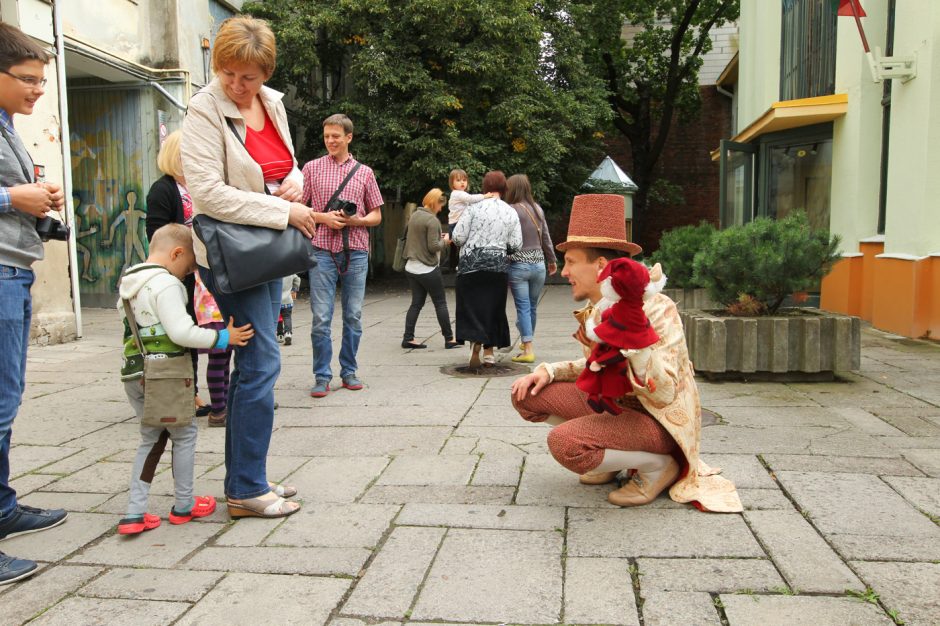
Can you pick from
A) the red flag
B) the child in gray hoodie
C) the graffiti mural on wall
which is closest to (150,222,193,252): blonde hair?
the child in gray hoodie

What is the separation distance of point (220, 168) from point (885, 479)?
3267mm

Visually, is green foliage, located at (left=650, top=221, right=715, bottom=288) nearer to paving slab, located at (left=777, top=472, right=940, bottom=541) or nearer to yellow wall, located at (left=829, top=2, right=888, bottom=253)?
yellow wall, located at (left=829, top=2, right=888, bottom=253)

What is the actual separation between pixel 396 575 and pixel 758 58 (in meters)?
15.6

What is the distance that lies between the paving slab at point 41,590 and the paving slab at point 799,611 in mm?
2174

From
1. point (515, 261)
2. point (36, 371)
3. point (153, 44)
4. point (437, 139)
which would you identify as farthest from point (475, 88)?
point (36, 371)

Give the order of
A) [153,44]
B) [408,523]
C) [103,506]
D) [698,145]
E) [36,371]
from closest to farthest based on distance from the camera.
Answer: [408,523]
[103,506]
[36,371]
[153,44]
[698,145]

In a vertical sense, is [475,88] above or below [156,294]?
above

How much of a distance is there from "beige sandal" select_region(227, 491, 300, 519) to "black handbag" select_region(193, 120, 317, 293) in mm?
916

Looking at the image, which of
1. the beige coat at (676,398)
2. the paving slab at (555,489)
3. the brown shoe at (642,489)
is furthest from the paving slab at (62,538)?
the brown shoe at (642,489)

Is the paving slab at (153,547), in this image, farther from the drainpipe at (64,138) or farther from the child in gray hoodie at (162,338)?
the drainpipe at (64,138)

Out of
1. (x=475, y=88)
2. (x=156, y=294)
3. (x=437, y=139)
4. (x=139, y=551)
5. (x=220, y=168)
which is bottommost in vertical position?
(x=139, y=551)

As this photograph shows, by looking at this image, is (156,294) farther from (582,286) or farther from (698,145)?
(698,145)

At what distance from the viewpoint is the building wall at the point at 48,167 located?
29.0 ft

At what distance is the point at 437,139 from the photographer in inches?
610
